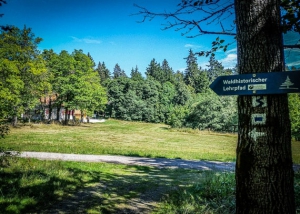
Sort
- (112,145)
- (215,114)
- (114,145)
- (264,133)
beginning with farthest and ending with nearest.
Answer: (215,114) < (114,145) < (112,145) < (264,133)

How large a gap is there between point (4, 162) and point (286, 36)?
404 inches

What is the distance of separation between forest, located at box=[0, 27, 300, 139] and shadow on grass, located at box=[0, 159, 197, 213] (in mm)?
4454

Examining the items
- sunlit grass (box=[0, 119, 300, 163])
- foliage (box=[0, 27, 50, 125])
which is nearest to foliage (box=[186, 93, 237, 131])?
sunlit grass (box=[0, 119, 300, 163])

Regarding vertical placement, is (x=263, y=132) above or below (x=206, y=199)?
above

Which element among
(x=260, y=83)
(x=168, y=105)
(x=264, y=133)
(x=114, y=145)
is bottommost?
(x=114, y=145)

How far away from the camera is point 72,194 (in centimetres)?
576

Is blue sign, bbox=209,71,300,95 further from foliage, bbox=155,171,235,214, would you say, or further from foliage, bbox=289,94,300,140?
foliage, bbox=289,94,300,140

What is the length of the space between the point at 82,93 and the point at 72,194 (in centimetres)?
3473

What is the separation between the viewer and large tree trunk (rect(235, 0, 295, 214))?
2092 millimetres

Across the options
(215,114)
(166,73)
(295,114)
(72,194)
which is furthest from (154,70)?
(72,194)

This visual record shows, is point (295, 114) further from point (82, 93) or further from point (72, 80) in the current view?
point (72, 80)

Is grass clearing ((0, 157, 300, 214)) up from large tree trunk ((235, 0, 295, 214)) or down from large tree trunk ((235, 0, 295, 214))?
down

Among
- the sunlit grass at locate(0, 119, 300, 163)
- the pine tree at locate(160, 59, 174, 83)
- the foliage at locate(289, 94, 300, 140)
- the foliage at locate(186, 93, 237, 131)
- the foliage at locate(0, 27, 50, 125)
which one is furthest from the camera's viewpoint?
the pine tree at locate(160, 59, 174, 83)

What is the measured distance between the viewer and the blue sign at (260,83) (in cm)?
204
